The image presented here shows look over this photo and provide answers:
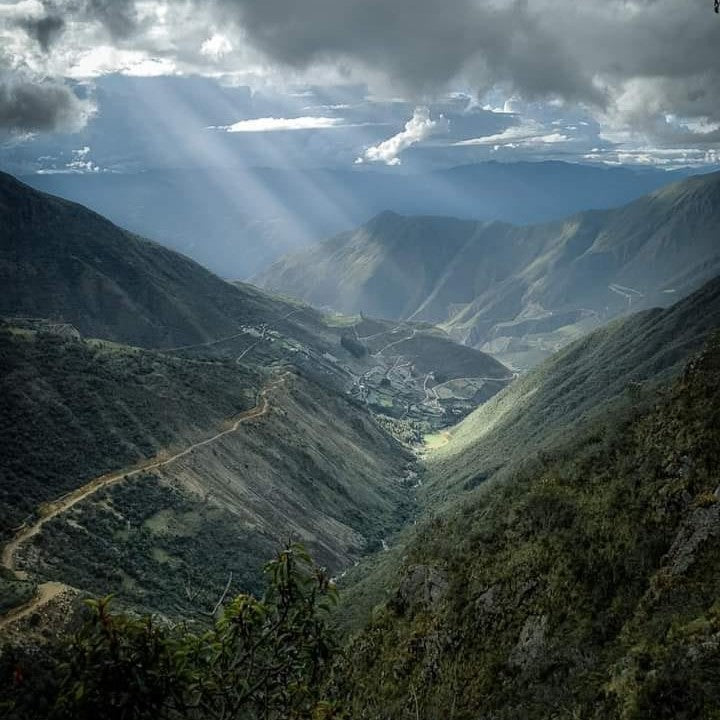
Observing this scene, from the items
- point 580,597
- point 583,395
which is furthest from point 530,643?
point 583,395

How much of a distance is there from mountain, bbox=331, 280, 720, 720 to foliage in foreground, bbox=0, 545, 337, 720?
14.6m

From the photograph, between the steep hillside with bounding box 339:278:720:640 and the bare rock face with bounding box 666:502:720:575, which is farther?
the steep hillside with bounding box 339:278:720:640

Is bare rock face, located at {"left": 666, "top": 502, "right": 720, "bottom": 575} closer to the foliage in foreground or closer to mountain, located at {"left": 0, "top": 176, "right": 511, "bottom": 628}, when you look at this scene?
the foliage in foreground

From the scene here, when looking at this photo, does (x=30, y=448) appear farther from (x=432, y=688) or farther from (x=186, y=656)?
(x=186, y=656)

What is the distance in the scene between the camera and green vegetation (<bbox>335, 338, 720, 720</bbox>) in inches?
1337

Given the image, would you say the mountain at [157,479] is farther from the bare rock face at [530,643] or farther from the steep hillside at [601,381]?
the bare rock face at [530,643]

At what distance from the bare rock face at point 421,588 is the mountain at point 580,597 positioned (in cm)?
16

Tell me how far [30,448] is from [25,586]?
47.7 meters

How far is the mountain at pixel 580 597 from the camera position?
1351 inches

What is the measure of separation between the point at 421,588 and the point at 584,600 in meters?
19.2

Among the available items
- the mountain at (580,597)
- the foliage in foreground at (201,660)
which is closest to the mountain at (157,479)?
the mountain at (580,597)

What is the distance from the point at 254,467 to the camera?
139250 millimetres

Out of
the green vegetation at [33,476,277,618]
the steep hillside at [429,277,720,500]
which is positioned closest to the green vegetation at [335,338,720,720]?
the green vegetation at [33,476,277,618]

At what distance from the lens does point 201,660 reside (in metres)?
16.0
